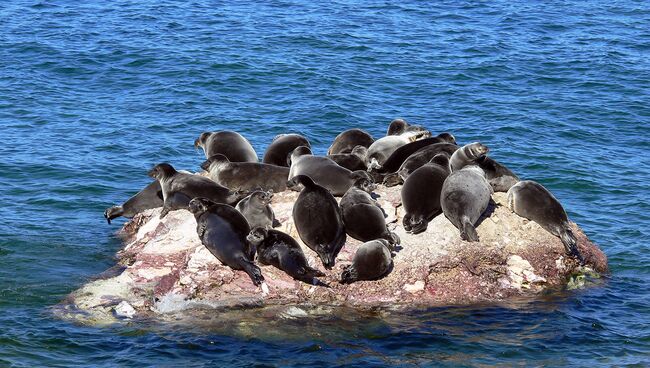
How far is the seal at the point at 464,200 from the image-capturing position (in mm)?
11287

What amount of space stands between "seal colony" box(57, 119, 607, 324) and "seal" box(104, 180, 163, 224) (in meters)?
0.72

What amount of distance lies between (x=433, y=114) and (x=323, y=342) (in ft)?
38.5

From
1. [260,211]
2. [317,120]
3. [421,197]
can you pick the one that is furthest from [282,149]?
[317,120]

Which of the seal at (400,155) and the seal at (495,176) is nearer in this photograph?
the seal at (495,176)

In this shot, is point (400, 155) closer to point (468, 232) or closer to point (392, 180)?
point (392, 180)

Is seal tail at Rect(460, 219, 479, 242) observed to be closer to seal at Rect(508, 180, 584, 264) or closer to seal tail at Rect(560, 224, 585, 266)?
seal at Rect(508, 180, 584, 264)

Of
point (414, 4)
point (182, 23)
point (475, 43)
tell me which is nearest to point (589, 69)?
point (475, 43)

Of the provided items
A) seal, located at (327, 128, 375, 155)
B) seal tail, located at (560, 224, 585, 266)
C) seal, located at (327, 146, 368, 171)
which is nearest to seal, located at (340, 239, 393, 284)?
seal tail, located at (560, 224, 585, 266)

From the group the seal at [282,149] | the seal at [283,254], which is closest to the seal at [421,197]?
the seal at [283,254]

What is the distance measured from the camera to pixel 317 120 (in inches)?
812

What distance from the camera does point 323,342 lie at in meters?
9.98

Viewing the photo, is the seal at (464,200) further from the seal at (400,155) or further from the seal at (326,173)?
the seal at (400,155)

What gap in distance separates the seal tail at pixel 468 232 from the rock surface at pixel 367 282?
100mm

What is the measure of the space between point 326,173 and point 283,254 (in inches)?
66.9
